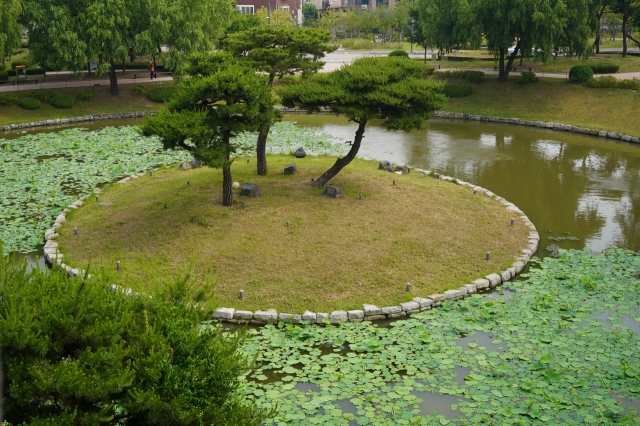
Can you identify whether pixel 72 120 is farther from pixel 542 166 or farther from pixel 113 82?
pixel 542 166

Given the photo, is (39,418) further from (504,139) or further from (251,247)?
(504,139)

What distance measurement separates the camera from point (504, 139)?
29.8m

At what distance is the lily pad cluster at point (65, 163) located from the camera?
733 inches

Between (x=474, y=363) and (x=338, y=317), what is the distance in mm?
2913

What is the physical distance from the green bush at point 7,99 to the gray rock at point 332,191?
22.5 metres

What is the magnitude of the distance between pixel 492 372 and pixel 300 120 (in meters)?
24.1

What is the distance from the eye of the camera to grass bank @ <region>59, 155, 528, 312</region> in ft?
46.7

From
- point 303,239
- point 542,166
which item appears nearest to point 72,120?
point 303,239

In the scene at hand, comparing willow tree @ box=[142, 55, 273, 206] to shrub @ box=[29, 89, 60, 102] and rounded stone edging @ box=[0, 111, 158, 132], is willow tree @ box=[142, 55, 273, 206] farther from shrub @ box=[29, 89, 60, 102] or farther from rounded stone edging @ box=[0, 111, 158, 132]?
shrub @ box=[29, 89, 60, 102]

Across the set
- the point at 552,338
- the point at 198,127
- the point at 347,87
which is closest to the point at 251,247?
the point at 198,127

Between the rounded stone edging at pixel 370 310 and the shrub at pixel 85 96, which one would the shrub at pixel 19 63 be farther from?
the rounded stone edging at pixel 370 310

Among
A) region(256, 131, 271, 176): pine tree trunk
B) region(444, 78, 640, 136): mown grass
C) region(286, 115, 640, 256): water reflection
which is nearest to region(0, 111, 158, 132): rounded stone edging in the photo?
region(286, 115, 640, 256): water reflection

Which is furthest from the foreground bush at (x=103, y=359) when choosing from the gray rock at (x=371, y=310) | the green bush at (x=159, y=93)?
the green bush at (x=159, y=93)

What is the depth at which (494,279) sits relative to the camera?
48.8 ft
